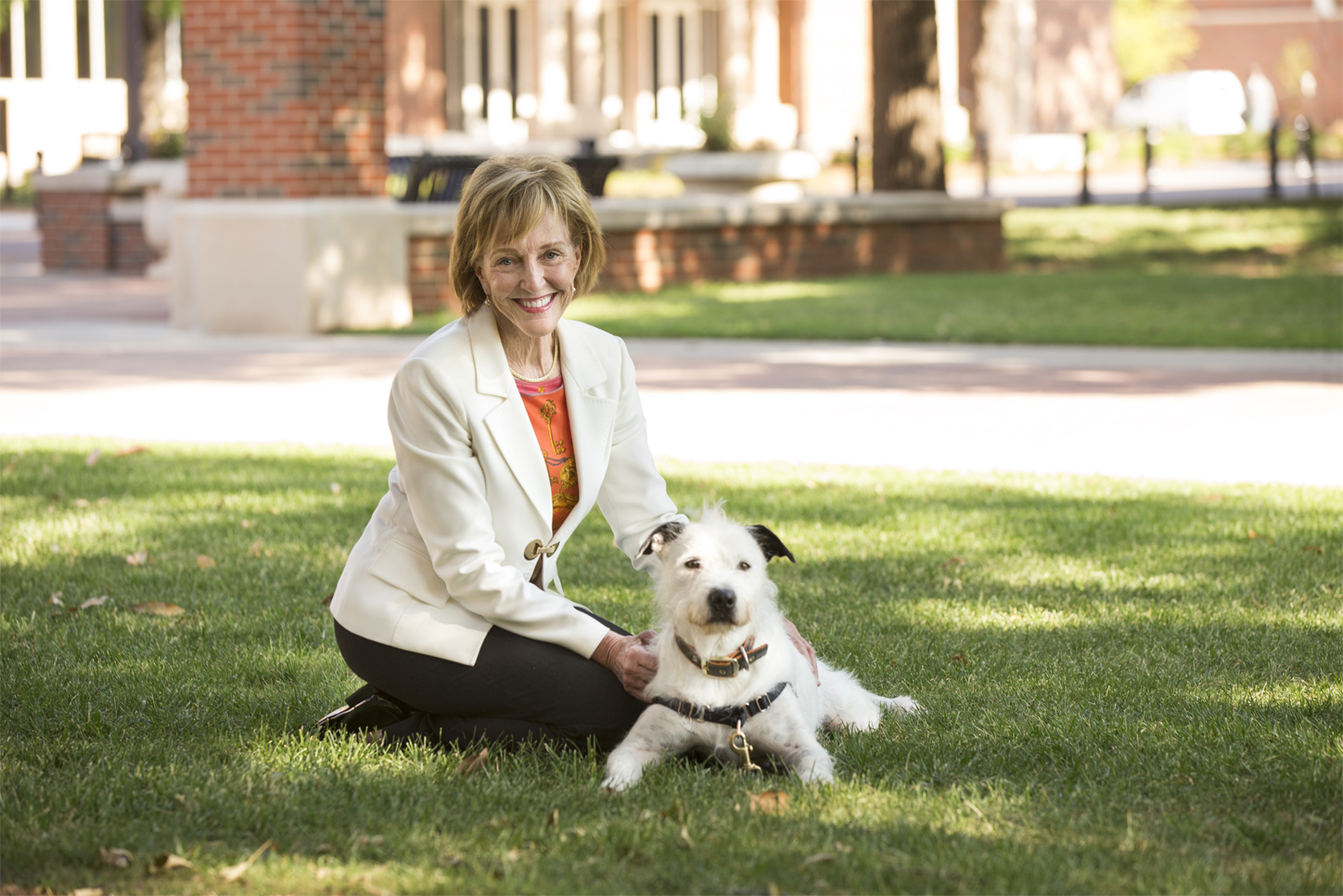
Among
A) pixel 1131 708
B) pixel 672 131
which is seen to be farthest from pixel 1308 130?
pixel 1131 708

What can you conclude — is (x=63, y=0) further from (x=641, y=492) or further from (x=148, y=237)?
(x=641, y=492)

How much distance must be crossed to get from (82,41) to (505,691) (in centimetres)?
4427

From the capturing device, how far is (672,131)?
39.2 metres

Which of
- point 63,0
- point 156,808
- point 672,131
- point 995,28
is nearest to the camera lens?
point 156,808

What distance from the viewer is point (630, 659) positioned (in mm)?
3936

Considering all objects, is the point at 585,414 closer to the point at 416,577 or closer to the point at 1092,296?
the point at 416,577

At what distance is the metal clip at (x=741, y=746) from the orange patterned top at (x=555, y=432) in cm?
72

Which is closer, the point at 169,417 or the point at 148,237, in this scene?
the point at 169,417

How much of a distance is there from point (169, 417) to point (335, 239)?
4094 millimetres

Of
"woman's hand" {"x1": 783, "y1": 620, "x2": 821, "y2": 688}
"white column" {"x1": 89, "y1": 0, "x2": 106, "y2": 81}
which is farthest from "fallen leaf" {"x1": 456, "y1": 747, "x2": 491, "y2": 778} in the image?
"white column" {"x1": 89, "y1": 0, "x2": 106, "y2": 81}

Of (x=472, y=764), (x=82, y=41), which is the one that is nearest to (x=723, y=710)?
(x=472, y=764)

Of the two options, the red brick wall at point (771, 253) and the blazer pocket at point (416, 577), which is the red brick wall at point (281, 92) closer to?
the red brick wall at point (771, 253)

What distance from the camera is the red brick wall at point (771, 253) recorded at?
47.5 feet

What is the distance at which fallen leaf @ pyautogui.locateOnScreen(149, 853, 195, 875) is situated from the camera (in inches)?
126
